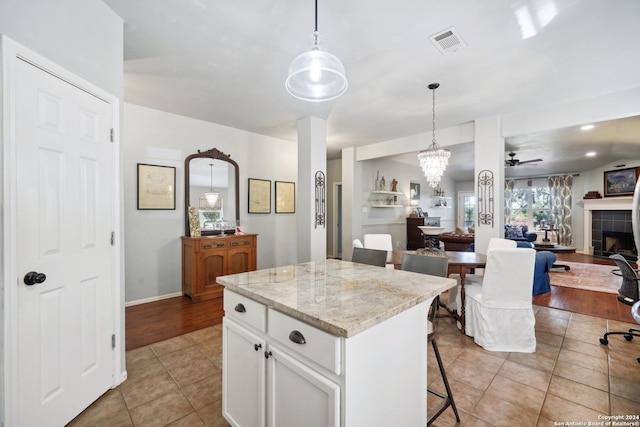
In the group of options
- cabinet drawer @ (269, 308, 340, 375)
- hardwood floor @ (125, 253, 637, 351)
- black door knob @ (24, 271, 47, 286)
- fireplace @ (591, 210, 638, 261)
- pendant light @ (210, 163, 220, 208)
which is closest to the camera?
cabinet drawer @ (269, 308, 340, 375)

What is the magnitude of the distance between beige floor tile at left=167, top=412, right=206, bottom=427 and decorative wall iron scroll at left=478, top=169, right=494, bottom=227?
4.18 m

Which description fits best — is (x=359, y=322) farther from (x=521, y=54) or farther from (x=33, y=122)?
(x=521, y=54)

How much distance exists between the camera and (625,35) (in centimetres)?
222

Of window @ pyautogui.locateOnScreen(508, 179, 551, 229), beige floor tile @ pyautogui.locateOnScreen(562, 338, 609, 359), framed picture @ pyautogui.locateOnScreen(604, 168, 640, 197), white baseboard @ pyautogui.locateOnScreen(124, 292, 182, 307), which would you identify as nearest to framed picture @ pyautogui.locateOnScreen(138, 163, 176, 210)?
white baseboard @ pyautogui.locateOnScreen(124, 292, 182, 307)

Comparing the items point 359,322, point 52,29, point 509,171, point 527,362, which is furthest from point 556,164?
point 52,29

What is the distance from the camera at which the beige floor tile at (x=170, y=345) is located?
8.06 feet

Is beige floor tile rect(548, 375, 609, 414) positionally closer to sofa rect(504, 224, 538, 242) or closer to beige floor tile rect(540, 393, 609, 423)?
beige floor tile rect(540, 393, 609, 423)

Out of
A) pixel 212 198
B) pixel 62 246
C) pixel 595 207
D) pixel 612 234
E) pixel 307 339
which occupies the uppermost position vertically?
pixel 212 198

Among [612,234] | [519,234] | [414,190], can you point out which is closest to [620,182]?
[612,234]

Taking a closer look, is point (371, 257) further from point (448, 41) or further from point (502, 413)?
point (448, 41)

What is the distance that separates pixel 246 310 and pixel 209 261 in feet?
9.11

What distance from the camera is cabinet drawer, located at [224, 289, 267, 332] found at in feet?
4.17

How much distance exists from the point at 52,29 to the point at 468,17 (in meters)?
2.66

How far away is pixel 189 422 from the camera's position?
1634 mm
